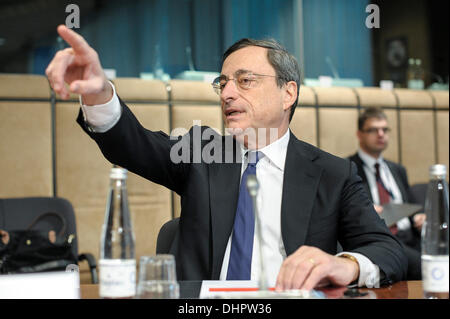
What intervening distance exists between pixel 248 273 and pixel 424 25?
452cm

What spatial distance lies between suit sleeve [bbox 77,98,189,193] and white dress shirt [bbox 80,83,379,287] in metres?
0.03

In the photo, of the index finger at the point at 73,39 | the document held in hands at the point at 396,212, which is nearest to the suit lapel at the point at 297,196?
the index finger at the point at 73,39

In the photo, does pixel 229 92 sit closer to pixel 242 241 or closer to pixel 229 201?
pixel 229 201

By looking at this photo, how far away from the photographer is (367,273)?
117cm

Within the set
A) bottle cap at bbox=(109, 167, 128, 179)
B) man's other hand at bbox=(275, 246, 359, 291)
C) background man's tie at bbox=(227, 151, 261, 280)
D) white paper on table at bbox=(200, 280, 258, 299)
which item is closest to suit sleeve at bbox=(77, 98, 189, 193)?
background man's tie at bbox=(227, 151, 261, 280)

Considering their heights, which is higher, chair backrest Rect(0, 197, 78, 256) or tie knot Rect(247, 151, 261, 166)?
tie knot Rect(247, 151, 261, 166)

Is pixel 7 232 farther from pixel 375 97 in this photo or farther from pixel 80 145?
pixel 375 97

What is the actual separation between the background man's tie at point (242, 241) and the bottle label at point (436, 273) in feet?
1.89

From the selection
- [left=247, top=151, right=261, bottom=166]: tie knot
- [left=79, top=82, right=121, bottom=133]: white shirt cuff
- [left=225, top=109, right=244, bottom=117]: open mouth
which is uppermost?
[left=225, top=109, right=244, bottom=117]: open mouth

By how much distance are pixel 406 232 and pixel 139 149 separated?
257 cm

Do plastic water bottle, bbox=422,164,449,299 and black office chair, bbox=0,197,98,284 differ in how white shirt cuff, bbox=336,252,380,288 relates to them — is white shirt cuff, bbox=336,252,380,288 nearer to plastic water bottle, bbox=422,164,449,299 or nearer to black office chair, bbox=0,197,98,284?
plastic water bottle, bbox=422,164,449,299

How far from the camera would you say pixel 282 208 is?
4.80 ft

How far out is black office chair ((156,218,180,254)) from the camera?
1508mm

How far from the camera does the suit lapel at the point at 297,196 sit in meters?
1.43
